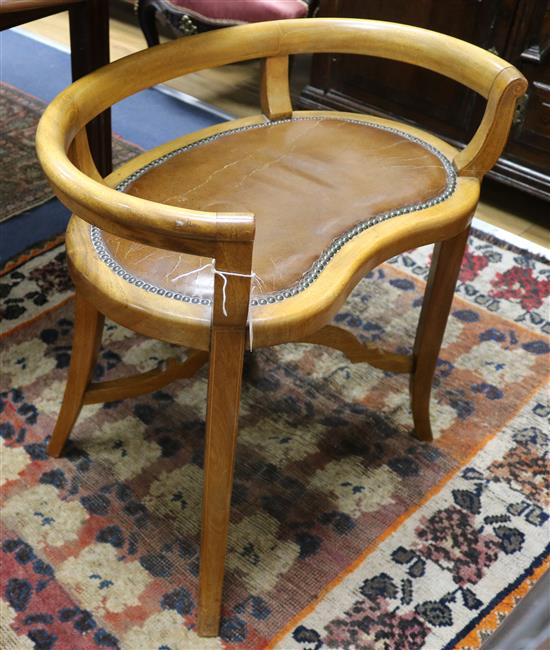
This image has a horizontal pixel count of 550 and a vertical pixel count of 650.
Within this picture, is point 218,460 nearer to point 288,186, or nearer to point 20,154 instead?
point 288,186

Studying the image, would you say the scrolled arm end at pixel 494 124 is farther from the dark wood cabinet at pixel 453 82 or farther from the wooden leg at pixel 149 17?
the wooden leg at pixel 149 17

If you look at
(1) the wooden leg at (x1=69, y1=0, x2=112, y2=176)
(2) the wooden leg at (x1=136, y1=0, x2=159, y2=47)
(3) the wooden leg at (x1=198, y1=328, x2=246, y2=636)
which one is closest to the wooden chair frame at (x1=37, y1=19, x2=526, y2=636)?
(3) the wooden leg at (x1=198, y1=328, x2=246, y2=636)

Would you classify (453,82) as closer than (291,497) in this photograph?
No

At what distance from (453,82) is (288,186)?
3.87 feet

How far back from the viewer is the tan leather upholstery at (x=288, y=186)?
1.03 meters

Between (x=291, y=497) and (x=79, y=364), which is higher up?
(x=79, y=364)

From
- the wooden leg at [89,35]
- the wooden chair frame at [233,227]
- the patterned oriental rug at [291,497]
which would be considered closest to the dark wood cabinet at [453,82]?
the patterned oriental rug at [291,497]

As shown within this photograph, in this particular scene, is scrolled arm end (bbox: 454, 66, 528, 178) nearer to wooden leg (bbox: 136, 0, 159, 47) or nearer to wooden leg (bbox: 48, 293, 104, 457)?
wooden leg (bbox: 48, 293, 104, 457)

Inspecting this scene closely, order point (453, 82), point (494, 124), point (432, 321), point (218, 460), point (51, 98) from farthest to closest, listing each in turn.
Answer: point (51, 98) < point (453, 82) < point (432, 321) < point (494, 124) < point (218, 460)

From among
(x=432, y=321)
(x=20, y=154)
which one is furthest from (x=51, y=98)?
(x=432, y=321)

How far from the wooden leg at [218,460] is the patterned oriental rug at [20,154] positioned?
1239 mm

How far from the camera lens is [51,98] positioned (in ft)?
8.71

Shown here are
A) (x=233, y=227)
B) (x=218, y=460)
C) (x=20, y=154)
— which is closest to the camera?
(x=233, y=227)

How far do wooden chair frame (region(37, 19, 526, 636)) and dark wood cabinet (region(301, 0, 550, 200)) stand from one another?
859 millimetres
